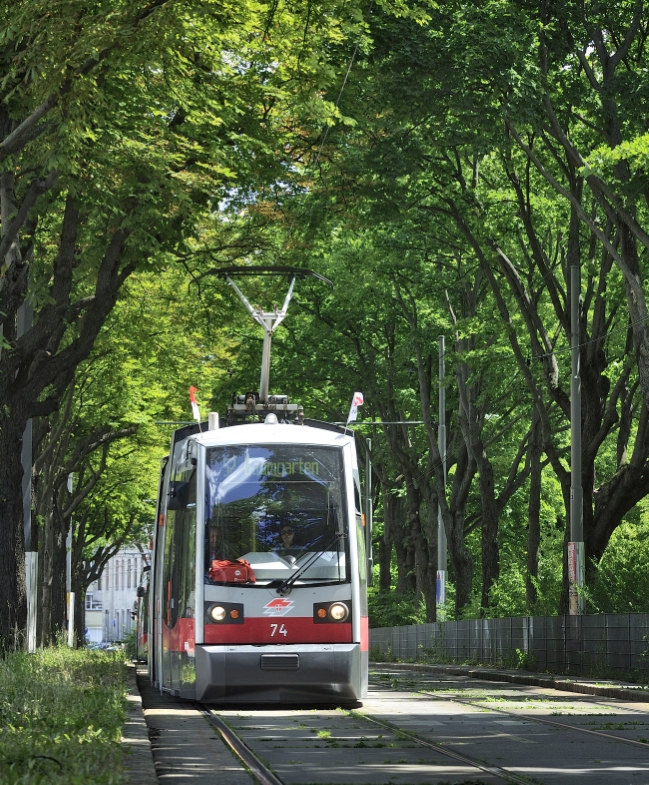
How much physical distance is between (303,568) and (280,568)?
270mm

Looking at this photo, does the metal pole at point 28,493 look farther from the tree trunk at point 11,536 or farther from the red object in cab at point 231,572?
the red object in cab at point 231,572

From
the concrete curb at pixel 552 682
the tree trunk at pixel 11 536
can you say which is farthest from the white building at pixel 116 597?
the tree trunk at pixel 11 536

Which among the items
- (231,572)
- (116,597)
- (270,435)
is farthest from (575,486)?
(116,597)

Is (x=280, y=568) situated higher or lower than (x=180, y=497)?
lower

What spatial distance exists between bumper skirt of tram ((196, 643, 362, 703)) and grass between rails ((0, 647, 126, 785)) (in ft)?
3.33

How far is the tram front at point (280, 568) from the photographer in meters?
16.7

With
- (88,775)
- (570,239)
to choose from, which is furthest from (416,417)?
(88,775)

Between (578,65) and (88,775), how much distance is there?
59.0ft

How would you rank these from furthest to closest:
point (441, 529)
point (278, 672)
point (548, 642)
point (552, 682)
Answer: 1. point (441, 529)
2. point (548, 642)
3. point (552, 682)
4. point (278, 672)

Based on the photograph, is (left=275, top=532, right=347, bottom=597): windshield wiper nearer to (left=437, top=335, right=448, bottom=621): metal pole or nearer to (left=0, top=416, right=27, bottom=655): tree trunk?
(left=0, top=416, right=27, bottom=655): tree trunk

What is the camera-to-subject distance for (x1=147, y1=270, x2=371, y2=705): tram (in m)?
16.7

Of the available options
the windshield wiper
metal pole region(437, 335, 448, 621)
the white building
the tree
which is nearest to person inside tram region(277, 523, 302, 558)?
the windshield wiper

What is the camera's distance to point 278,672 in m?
16.6

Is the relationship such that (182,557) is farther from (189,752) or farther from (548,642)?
(548,642)
